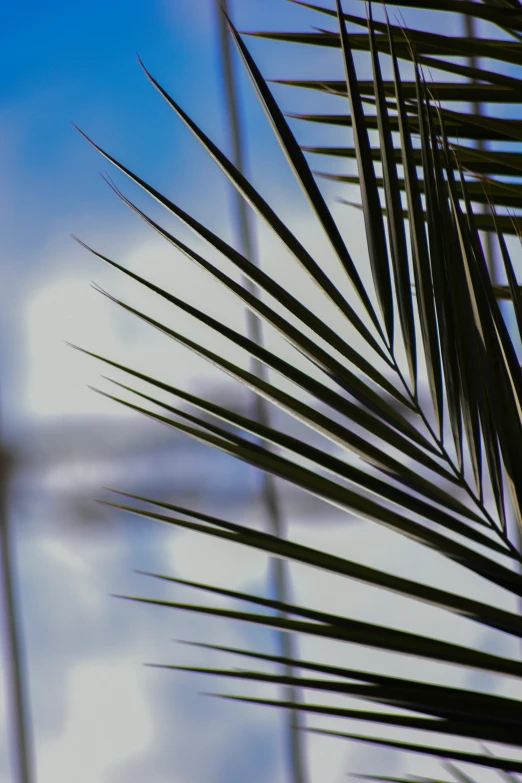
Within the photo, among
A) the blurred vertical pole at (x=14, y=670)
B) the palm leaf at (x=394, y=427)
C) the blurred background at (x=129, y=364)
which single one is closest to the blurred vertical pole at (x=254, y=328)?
the blurred background at (x=129, y=364)

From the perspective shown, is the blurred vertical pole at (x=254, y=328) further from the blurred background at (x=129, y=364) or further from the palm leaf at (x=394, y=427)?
the palm leaf at (x=394, y=427)

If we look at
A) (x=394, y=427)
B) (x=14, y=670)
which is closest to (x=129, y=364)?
(x=14, y=670)

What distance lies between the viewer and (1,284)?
9.27ft

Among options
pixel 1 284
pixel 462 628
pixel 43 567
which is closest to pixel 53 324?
pixel 1 284

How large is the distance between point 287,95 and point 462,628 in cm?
185

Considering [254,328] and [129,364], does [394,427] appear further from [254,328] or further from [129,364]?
[129,364]

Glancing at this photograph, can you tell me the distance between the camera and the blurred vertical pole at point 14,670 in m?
2.78

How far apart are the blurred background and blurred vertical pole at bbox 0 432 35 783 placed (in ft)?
0.07

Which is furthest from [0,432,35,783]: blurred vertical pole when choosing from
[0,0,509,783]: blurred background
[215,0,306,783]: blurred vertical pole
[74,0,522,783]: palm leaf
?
[74,0,522,783]: palm leaf

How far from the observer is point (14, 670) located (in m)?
2.81

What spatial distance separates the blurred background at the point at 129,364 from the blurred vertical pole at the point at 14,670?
0.02 m

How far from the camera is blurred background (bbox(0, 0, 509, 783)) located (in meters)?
2.76

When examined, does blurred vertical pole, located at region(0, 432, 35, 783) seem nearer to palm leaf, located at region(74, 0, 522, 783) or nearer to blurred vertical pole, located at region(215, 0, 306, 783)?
blurred vertical pole, located at region(215, 0, 306, 783)

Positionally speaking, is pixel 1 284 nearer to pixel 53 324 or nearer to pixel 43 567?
pixel 53 324
